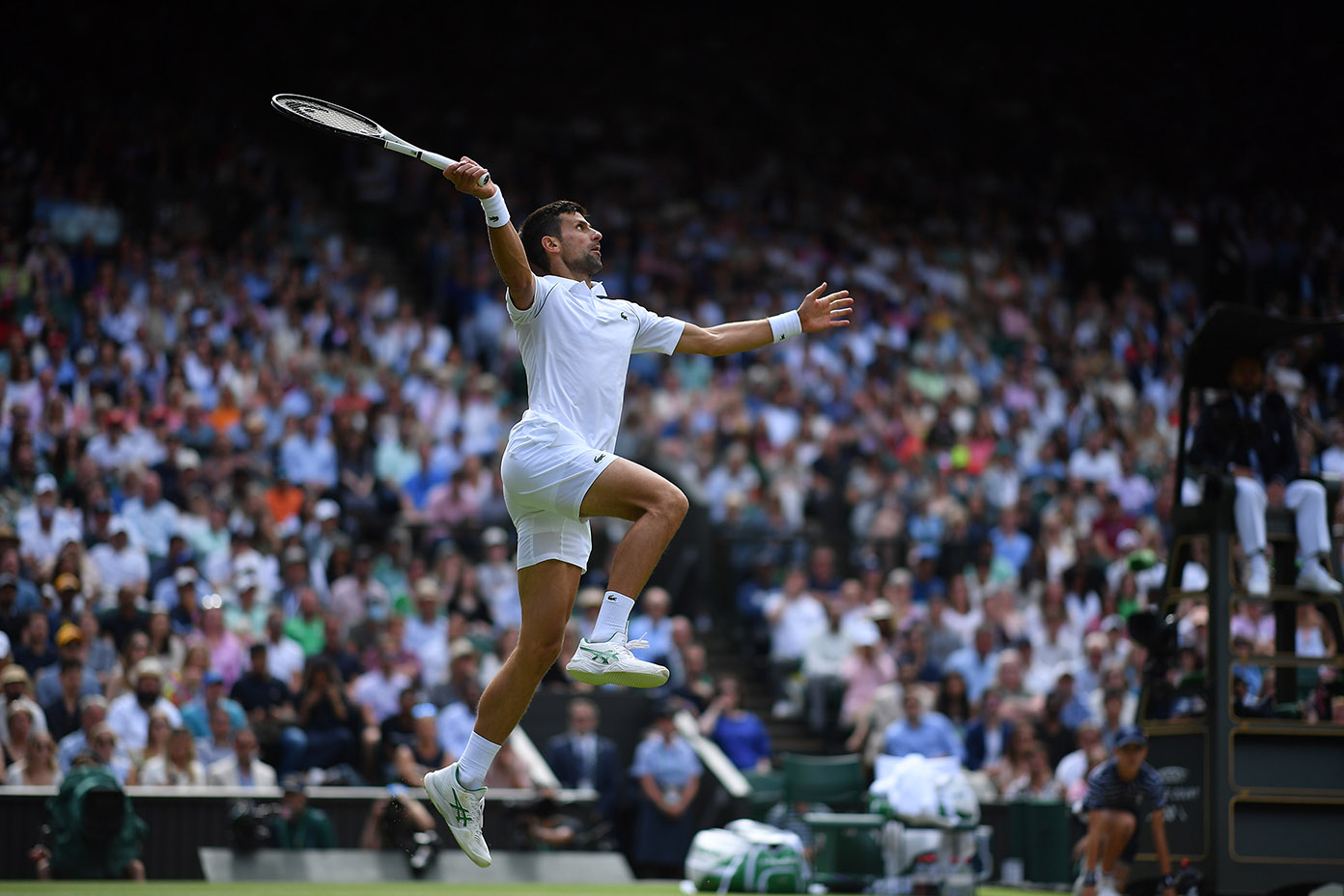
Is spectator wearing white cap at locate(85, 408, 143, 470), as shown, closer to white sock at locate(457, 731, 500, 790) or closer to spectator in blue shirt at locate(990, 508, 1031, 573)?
spectator in blue shirt at locate(990, 508, 1031, 573)

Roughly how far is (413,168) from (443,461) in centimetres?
679

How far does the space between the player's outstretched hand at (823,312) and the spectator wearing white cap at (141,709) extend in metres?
7.45

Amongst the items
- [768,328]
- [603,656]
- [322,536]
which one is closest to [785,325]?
[768,328]

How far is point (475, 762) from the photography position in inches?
279

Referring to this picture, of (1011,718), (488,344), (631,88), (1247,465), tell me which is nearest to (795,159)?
(631,88)

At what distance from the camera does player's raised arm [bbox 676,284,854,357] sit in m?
7.34

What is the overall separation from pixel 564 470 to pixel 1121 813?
228 inches

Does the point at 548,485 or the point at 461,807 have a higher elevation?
the point at 548,485

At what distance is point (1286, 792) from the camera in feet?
33.5

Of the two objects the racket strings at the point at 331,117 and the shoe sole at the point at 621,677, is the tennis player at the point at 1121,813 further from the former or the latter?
the racket strings at the point at 331,117

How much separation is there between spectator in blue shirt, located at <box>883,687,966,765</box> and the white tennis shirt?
26.6 feet

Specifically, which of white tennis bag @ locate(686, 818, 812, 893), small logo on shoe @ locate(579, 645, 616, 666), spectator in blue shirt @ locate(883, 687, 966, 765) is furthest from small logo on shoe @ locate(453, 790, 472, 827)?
spectator in blue shirt @ locate(883, 687, 966, 765)

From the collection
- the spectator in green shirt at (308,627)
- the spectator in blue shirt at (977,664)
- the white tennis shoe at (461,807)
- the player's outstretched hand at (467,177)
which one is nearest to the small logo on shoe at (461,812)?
the white tennis shoe at (461,807)

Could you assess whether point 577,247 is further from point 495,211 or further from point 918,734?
point 918,734
